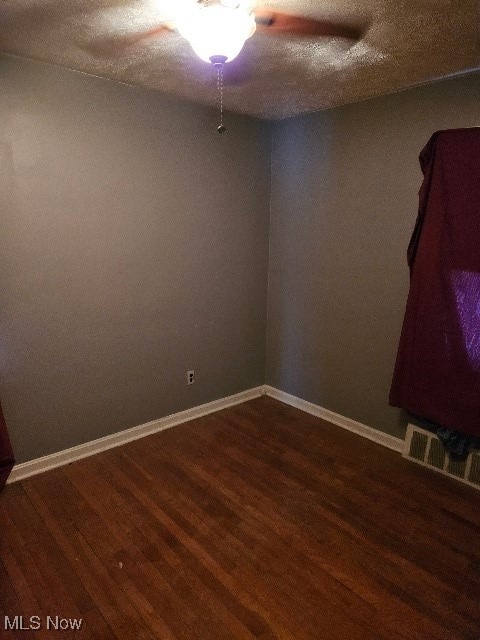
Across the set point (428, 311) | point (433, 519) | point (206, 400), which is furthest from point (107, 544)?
point (428, 311)

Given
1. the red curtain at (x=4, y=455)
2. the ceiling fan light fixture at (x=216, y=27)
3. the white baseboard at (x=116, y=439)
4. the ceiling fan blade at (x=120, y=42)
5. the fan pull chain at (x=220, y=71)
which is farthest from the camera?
the white baseboard at (x=116, y=439)

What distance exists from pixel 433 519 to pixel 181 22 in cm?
262

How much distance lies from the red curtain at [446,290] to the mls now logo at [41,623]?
6.99 ft

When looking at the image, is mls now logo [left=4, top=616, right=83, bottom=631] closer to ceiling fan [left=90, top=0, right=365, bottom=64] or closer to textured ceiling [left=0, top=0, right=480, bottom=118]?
ceiling fan [left=90, top=0, right=365, bottom=64]

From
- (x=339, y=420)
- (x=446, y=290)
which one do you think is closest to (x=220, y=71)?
(x=446, y=290)

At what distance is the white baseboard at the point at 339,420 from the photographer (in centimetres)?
294

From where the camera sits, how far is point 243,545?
6.64 ft

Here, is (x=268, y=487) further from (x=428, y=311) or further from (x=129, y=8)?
(x=129, y=8)

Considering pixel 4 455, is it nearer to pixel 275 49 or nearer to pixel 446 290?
pixel 275 49

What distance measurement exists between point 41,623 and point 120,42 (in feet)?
8.17

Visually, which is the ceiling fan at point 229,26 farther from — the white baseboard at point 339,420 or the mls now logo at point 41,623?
the white baseboard at point 339,420

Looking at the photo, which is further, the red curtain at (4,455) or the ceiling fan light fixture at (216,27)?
the red curtain at (4,455)

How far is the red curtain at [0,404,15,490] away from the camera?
2.26 metres

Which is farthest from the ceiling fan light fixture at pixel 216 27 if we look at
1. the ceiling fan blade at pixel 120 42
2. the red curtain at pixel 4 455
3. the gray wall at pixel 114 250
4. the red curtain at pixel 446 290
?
the red curtain at pixel 4 455
